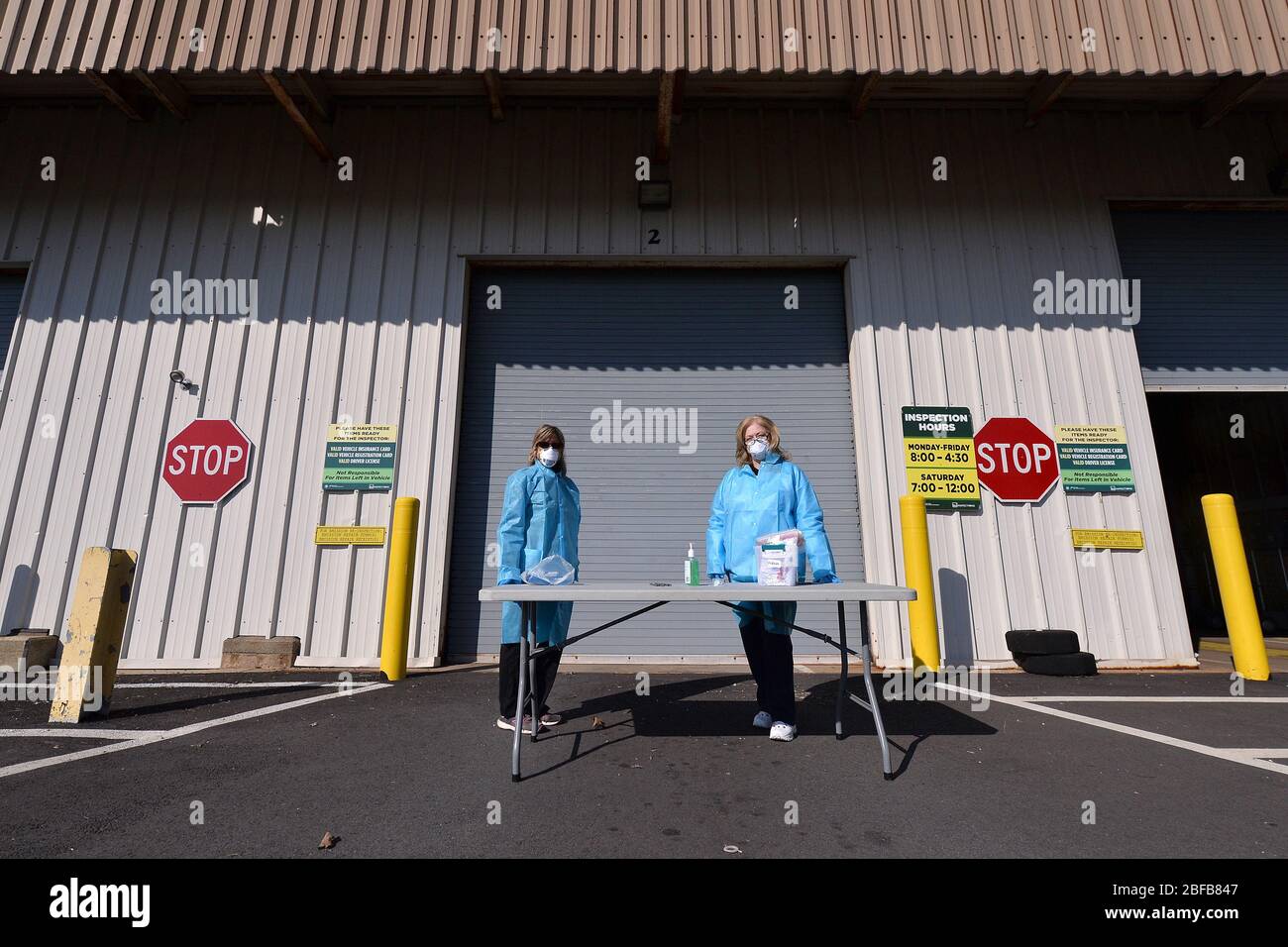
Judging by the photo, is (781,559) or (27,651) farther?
(27,651)

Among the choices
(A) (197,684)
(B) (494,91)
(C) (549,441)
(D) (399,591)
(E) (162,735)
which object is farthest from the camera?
(B) (494,91)

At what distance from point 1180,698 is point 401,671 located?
6146 mm

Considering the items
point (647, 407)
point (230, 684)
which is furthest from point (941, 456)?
point (230, 684)

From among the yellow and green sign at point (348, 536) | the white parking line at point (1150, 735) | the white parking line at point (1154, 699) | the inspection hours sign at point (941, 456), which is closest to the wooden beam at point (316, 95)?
the yellow and green sign at point (348, 536)

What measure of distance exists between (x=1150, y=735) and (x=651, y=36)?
6951 mm

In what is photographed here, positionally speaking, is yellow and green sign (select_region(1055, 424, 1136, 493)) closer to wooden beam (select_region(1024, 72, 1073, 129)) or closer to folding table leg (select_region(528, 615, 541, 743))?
wooden beam (select_region(1024, 72, 1073, 129))

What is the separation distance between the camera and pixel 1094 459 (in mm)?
6523

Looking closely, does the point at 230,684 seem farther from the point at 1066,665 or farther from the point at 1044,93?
the point at 1044,93

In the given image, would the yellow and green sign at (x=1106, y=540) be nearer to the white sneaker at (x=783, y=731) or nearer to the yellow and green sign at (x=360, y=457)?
the white sneaker at (x=783, y=731)

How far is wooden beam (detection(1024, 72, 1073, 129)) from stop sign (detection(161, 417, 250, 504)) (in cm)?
931

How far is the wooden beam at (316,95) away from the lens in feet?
21.4
